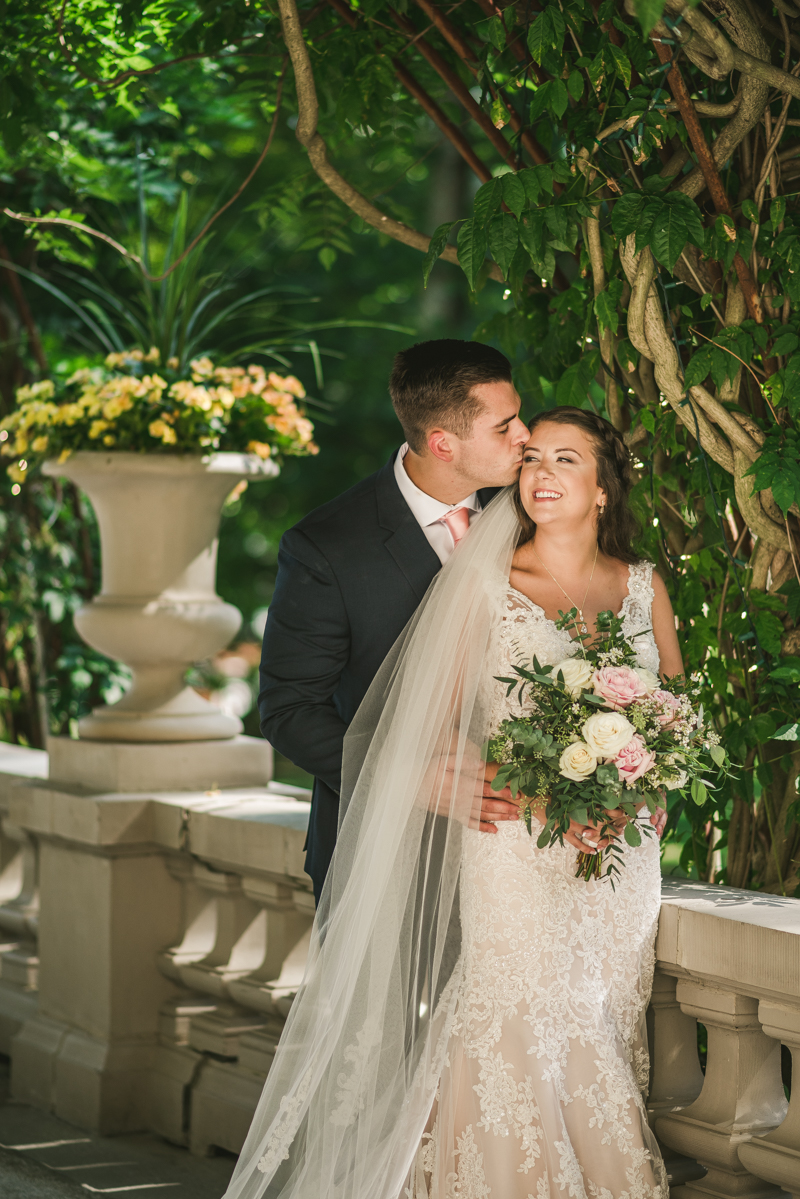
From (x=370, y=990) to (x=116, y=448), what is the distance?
82.3 inches

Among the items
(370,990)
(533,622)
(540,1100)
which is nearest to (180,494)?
(533,622)

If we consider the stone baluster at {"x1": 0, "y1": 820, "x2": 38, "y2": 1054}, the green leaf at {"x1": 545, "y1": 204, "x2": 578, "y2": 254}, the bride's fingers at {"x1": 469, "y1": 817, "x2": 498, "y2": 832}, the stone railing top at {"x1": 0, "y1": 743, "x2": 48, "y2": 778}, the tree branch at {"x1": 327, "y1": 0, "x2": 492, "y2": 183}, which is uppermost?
the tree branch at {"x1": 327, "y1": 0, "x2": 492, "y2": 183}

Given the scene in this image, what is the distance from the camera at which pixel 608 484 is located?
9.57 ft

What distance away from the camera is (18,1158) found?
3.58m

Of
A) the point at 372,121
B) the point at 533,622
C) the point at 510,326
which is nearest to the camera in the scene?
the point at 533,622

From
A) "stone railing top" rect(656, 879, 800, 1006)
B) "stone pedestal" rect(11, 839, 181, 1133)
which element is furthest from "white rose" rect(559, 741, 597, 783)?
"stone pedestal" rect(11, 839, 181, 1133)

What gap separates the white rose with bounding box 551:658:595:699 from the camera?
8.00 ft

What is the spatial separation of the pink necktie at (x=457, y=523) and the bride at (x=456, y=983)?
8.6 inches

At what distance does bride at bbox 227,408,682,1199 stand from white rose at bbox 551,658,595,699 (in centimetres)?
24

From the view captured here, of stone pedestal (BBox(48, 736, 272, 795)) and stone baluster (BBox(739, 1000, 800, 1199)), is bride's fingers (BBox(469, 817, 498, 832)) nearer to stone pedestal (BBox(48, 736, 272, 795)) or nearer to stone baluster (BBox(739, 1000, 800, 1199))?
stone baluster (BBox(739, 1000, 800, 1199))

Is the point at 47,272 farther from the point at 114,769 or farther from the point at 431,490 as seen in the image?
the point at 431,490

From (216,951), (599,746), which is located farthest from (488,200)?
(216,951)

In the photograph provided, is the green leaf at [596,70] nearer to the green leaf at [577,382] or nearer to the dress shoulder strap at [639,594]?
the green leaf at [577,382]

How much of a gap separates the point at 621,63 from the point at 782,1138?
2167 millimetres
